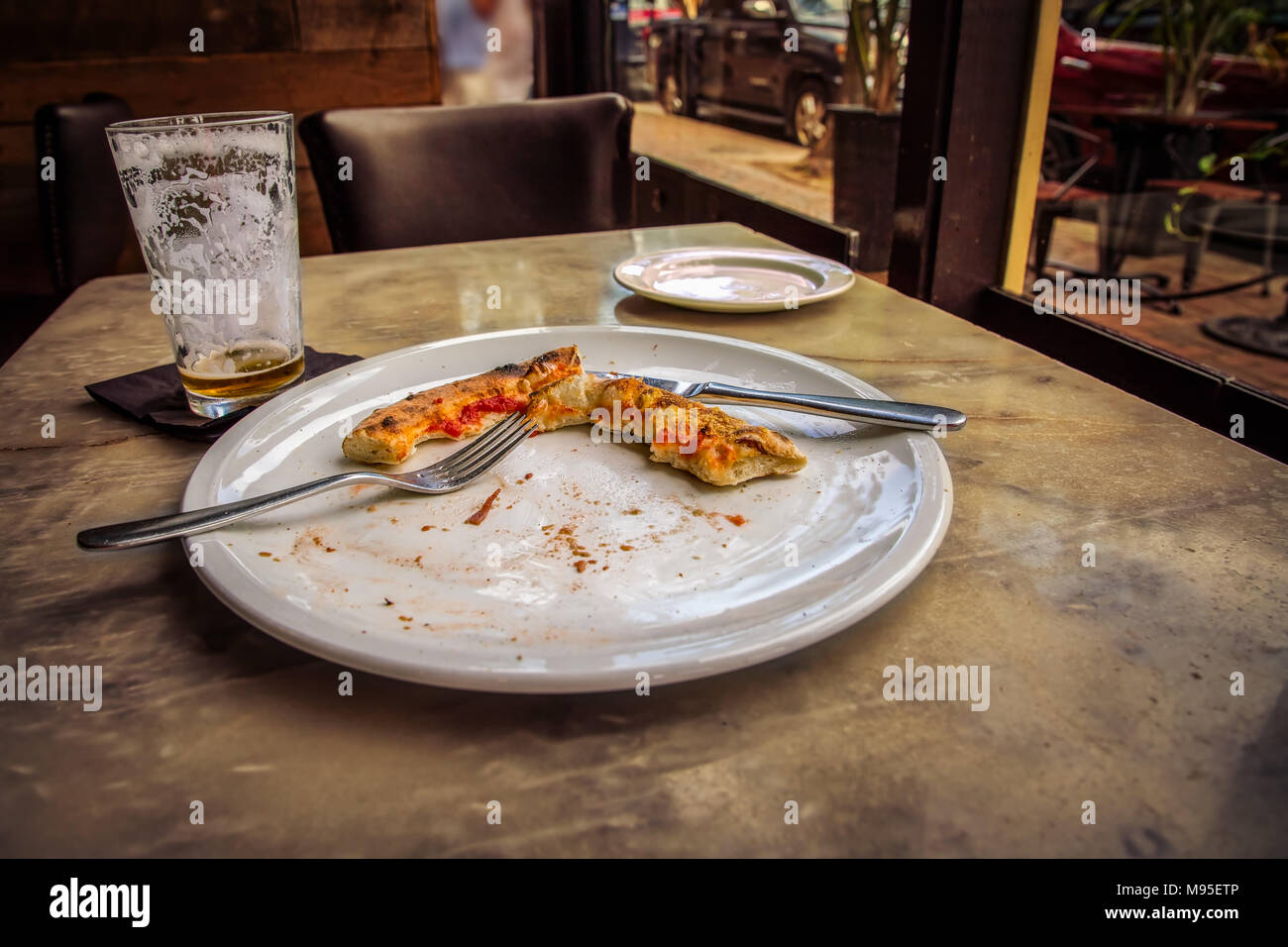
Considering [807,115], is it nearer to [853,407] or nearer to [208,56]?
[208,56]

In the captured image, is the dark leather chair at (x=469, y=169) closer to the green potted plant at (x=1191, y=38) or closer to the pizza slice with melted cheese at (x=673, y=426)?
the pizza slice with melted cheese at (x=673, y=426)

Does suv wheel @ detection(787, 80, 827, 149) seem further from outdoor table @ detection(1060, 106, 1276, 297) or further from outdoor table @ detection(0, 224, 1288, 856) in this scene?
outdoor table @ detection(0, 224, 1288, 856)

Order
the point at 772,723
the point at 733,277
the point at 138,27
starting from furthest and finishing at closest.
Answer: the point at 138,27, the point at 733,277, the point at 772,723

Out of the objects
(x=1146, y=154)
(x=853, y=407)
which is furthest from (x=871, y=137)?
(x=853, y=407)

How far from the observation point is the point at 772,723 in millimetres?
552

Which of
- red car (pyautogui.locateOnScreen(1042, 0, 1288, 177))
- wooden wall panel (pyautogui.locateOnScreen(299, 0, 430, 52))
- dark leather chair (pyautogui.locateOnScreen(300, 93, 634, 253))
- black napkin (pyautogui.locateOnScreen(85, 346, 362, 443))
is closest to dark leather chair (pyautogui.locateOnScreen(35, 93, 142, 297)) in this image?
dark leather chair (pyautogui.locateOnScreen(300, 93, 634, 253))

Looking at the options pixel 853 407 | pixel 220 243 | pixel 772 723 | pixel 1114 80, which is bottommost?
pixel 772 723

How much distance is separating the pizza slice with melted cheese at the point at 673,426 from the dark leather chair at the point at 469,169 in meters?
1.40

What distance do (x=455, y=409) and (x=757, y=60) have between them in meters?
6.59

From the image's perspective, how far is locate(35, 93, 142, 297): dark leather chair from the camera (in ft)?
7.75

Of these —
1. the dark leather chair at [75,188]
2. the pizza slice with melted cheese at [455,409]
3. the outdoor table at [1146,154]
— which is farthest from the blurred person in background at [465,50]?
the pizza slice with melted cheese at [455,409]

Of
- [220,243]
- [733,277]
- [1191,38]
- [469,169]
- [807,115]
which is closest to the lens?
[220,243]

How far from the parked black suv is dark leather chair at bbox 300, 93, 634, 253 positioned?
14.2 ft

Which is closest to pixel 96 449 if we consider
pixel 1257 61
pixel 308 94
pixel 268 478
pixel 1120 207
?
pixel 268 478
